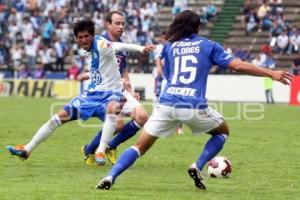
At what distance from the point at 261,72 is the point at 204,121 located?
97cm

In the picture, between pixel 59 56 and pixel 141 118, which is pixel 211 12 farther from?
pixel 141 118

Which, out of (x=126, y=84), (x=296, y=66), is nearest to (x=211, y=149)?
(x=126, y=84)

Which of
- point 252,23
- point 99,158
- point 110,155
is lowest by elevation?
point 252,23

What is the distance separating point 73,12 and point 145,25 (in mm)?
4655

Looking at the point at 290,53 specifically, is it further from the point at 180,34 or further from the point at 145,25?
the point at 180,34

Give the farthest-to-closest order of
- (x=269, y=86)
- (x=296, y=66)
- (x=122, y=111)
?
(x=296, y=66), (x=269, y=86), (x=122, y=111)

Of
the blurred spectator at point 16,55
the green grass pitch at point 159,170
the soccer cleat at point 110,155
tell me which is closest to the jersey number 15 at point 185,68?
the green grass pitch at point 159,170

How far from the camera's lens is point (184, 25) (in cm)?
1015

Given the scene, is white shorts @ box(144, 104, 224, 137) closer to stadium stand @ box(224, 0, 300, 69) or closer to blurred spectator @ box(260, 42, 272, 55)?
blurred spectator @ box(260, 42, 272, 55)

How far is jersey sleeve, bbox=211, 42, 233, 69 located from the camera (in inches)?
394

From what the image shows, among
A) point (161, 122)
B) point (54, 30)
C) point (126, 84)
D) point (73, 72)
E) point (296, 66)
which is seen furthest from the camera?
point (54, 30)

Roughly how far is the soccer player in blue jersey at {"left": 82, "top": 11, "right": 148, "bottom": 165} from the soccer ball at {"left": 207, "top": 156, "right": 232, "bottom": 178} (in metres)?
1.69

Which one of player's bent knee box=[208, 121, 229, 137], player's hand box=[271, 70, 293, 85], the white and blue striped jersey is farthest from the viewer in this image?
the white and blue striped jersey

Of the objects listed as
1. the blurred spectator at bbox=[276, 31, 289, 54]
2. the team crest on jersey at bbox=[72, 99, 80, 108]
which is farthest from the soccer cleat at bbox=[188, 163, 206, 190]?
the blurred spectator at bbox=[276, 31, 289, 54]
